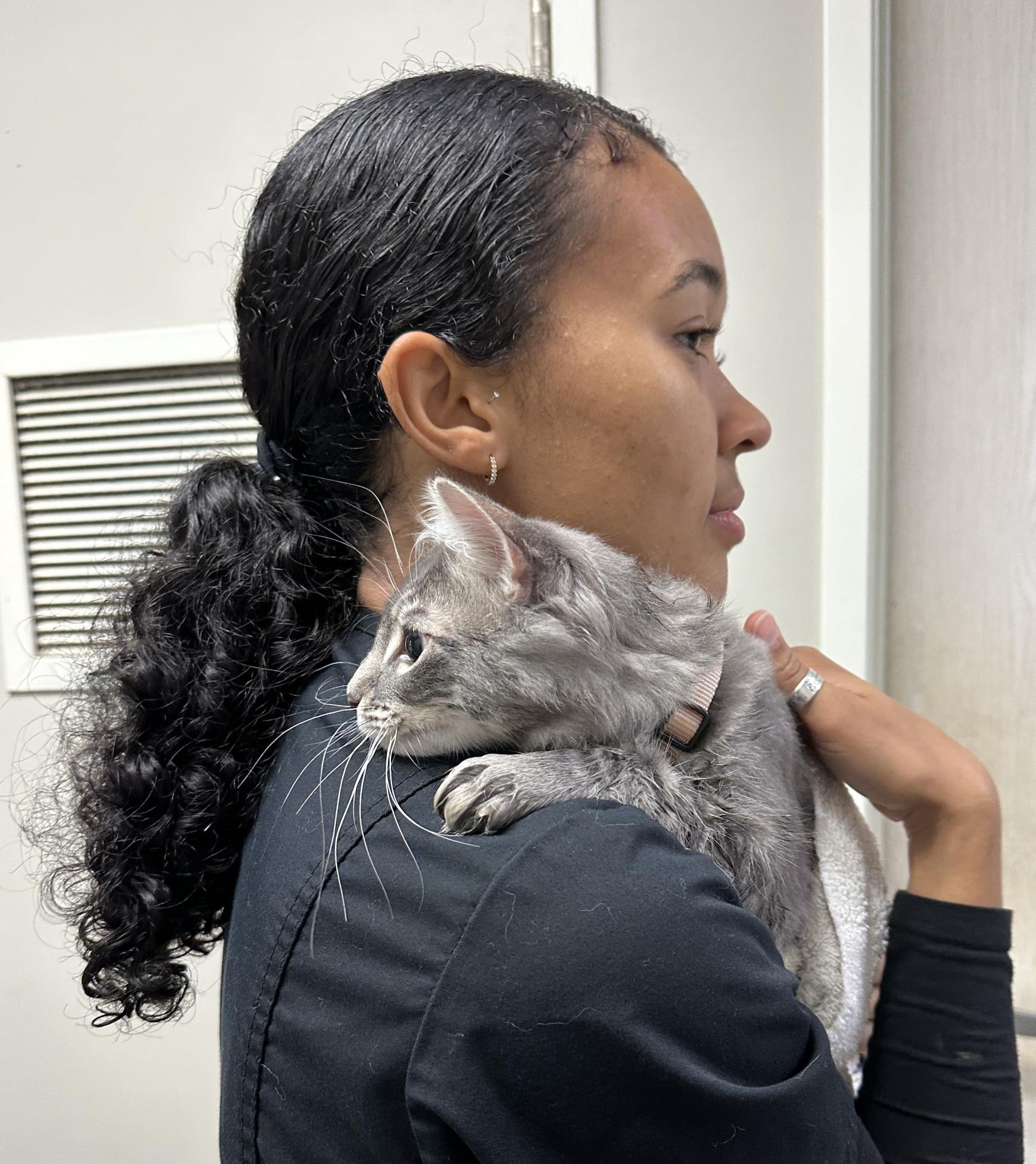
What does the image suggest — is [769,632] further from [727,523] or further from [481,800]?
[481,800]

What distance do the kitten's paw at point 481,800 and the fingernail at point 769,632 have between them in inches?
18.8

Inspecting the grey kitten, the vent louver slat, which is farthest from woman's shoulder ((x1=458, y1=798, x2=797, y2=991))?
the vent louver slat

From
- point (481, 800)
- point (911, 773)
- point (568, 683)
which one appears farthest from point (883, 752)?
point (481, 800)

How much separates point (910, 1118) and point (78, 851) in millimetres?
935

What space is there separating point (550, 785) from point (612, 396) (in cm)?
37

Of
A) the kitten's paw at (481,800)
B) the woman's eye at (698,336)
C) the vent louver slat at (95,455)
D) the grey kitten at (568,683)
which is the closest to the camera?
the kitten's paw at (481,800)

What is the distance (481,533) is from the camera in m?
0.80

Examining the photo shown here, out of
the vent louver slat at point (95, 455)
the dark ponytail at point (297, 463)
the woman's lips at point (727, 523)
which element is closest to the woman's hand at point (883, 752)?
the woman's lips at point (727, 523)

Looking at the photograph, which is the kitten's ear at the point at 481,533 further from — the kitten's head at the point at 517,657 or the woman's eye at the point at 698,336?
the woman's eye at the point at 698,336

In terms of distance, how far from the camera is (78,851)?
1.06 meters

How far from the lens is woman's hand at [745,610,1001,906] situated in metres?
1.03

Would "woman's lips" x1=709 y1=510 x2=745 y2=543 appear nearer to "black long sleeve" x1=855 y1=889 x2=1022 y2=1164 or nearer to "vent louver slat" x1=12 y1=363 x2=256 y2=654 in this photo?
"black long sleeve" x1=855 y1=889 x2=1022 y2=1164

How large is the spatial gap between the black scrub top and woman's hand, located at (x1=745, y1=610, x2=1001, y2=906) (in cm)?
30

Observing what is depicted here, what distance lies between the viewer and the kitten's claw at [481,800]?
0.70 m
